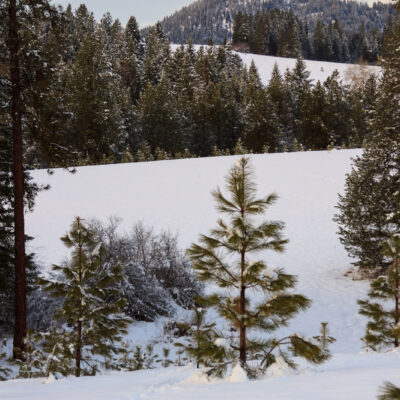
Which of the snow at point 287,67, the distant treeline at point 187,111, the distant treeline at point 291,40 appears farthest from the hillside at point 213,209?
the distant treeline at point 291,40

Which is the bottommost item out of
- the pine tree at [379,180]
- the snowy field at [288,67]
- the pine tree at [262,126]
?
the pine tree at [379,180]

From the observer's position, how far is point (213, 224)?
19.8m

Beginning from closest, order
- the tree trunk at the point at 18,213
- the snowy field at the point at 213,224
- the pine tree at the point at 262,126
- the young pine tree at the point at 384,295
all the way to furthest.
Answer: the snowy field at the point at 213,224 < the young pine tree at the point at 384,295 < the tree trunk at the point at 18,213 < the pine tree at the point at 262,126

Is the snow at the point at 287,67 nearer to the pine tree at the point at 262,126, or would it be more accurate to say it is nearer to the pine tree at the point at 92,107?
the pine tree at the point at 262,126

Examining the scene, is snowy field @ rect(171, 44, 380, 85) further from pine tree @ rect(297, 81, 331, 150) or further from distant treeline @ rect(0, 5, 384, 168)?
pine tree @ rect(297, 81, 331, 150)

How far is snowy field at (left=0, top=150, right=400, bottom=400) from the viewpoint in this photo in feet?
14.4

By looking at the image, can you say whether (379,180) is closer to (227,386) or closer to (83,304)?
(83,304)

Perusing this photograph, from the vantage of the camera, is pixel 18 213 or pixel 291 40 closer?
pixel 18 213

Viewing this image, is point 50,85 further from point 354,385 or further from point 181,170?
point 181,170

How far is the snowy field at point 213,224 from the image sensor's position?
439cm

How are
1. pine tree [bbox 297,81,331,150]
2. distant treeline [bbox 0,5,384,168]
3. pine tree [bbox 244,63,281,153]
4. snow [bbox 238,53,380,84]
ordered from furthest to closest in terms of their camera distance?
snow [bbox 238,53,380,84] < pine tree [bbox 244,63,281,153] < pine tree [bbox 297,81,331,150] < distant treeline [bbox 0,5,384,168]

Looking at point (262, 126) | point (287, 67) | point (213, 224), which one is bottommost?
point (213, 224)

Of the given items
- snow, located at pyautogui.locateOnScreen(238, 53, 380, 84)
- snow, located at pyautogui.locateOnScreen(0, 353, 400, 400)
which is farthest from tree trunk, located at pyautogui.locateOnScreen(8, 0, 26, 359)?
snow, located at pyautogui.locateOnScreen(238, 53, 380, 84)

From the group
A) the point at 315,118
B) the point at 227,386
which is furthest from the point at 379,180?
the point at 315,118
